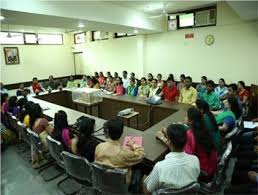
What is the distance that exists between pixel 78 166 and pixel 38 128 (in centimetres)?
123

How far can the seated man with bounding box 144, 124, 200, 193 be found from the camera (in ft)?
4.58

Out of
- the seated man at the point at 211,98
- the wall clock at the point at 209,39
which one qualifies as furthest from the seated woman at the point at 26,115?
the wall clock at the point at 209,39

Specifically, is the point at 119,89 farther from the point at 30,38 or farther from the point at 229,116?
the point at 30,38

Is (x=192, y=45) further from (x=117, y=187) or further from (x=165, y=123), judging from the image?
(x=117, y=187)

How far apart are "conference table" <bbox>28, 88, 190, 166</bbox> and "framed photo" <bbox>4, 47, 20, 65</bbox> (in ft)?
9.15

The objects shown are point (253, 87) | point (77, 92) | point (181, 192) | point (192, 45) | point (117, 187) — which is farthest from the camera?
point (192, 45)

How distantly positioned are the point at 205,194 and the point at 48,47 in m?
8.00

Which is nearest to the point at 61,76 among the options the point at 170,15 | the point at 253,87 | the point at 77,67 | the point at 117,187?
the point at 77,67

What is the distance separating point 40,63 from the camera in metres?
7.99

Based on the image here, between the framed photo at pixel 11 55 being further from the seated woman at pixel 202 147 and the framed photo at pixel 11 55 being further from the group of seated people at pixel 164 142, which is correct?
the seated woman at pixel 202 147

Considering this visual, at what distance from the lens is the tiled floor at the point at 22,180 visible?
2506 mm

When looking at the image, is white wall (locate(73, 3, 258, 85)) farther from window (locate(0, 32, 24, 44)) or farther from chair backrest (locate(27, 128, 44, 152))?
chair backrest (locate(27, 128, 44, 152))

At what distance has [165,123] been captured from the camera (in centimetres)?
278

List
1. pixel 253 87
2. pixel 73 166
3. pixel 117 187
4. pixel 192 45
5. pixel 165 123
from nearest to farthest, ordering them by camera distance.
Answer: pixel 117 187, pixel 73 166, pixel 165 123, pixel 253 87, pixel 192 45
